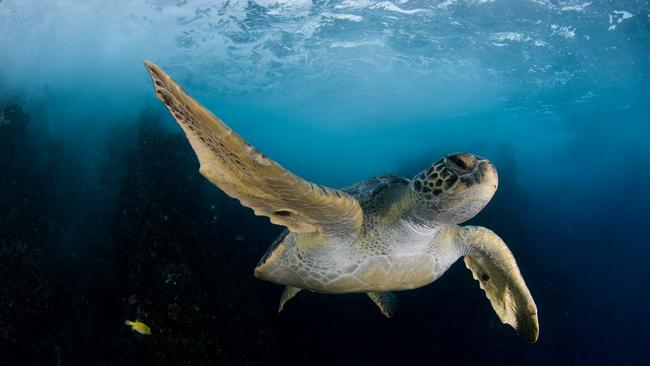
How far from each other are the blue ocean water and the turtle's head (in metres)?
4.87

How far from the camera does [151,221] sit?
690cm

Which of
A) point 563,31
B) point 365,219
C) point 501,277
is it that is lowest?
point 501,277

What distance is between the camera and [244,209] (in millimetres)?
11328

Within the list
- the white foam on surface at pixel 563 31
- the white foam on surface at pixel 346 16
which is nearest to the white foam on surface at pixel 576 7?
the white foam on surface at pixel 563 31

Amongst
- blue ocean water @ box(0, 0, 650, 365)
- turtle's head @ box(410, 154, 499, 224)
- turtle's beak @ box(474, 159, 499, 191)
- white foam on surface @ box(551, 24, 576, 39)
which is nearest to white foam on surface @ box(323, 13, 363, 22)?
blue ocean water @ box(0, 0, 650, 365)

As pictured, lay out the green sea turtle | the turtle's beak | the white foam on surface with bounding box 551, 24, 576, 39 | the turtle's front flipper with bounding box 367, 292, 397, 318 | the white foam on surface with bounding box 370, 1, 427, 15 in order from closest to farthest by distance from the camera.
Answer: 1. the green sea turtle
2. the turtle's beak
3. the turtle's front flipper with bounding box 367, 292, 397, 318
4. the white foam on surface with bounding box 551, 24, 576, 39
5. the white foam on surface with bounding box 370, 1, 427, 15

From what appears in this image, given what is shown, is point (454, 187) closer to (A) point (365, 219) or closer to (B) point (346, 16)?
(A) point (365, 219)

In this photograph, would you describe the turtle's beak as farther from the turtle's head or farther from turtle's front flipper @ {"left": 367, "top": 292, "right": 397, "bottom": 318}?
turtle's front flipper @ {"left": 367, "top": 292, "right": 397, "bottom": 318}

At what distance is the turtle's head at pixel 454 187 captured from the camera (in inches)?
68.1

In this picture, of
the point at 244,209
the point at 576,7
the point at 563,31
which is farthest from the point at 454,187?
the point at 563,31

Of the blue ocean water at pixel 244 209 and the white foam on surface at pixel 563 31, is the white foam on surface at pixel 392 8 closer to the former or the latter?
the blue ocean water at pixel 244 209

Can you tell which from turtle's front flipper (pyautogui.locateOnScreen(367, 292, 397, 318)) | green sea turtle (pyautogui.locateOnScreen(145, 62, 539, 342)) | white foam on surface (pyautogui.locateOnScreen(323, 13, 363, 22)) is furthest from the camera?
white foam on surface (pyautogui.locateOnScreen(323, 13, 363, 22))

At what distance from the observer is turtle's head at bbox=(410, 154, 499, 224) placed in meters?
1.73

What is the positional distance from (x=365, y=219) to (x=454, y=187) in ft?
2.61
